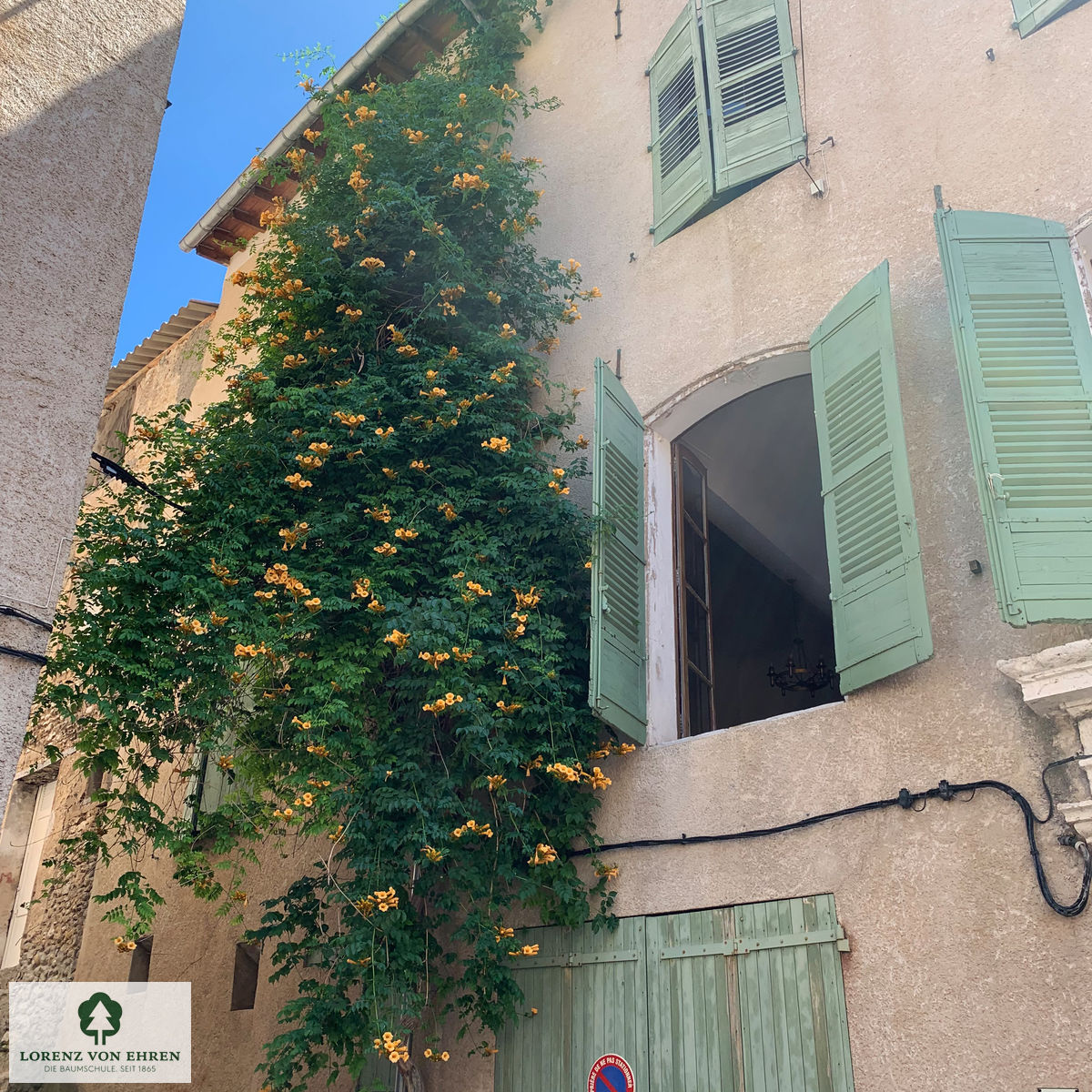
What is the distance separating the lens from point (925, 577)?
16.7ft

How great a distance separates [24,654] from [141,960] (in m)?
5.85

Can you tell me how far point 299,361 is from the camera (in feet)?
23.2

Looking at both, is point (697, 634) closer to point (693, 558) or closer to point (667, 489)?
point (693, 558)

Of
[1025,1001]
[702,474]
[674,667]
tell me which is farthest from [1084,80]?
[1025,1001]

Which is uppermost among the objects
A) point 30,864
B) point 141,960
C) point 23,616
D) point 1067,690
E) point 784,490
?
point 784,490

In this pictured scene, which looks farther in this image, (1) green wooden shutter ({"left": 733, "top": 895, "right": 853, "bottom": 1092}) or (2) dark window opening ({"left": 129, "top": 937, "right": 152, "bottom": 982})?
(2) dark window opening ({"left": 129, "top": 937, "right": 152, "bottom": 982})

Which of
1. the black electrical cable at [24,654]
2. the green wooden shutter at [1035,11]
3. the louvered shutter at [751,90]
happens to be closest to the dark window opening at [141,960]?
the black electrical cable at [24,654]

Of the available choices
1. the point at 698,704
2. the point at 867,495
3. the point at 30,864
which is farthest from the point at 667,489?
the point at 30,864

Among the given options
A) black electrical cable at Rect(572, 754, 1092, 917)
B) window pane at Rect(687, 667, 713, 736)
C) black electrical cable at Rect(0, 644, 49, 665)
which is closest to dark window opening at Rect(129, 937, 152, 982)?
black electrical cable at Rect(572, 754, 1092, 917)

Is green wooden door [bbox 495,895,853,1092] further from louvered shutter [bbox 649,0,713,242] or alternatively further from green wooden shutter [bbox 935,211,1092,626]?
louvered shutter [bbox 649,0,713,242]

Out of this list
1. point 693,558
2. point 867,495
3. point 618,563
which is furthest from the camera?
point 693,558

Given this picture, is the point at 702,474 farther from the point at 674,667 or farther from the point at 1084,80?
the point at 1084,80

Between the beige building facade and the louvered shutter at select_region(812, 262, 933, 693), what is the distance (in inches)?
2.2

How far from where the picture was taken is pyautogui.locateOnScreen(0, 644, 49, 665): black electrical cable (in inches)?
166
